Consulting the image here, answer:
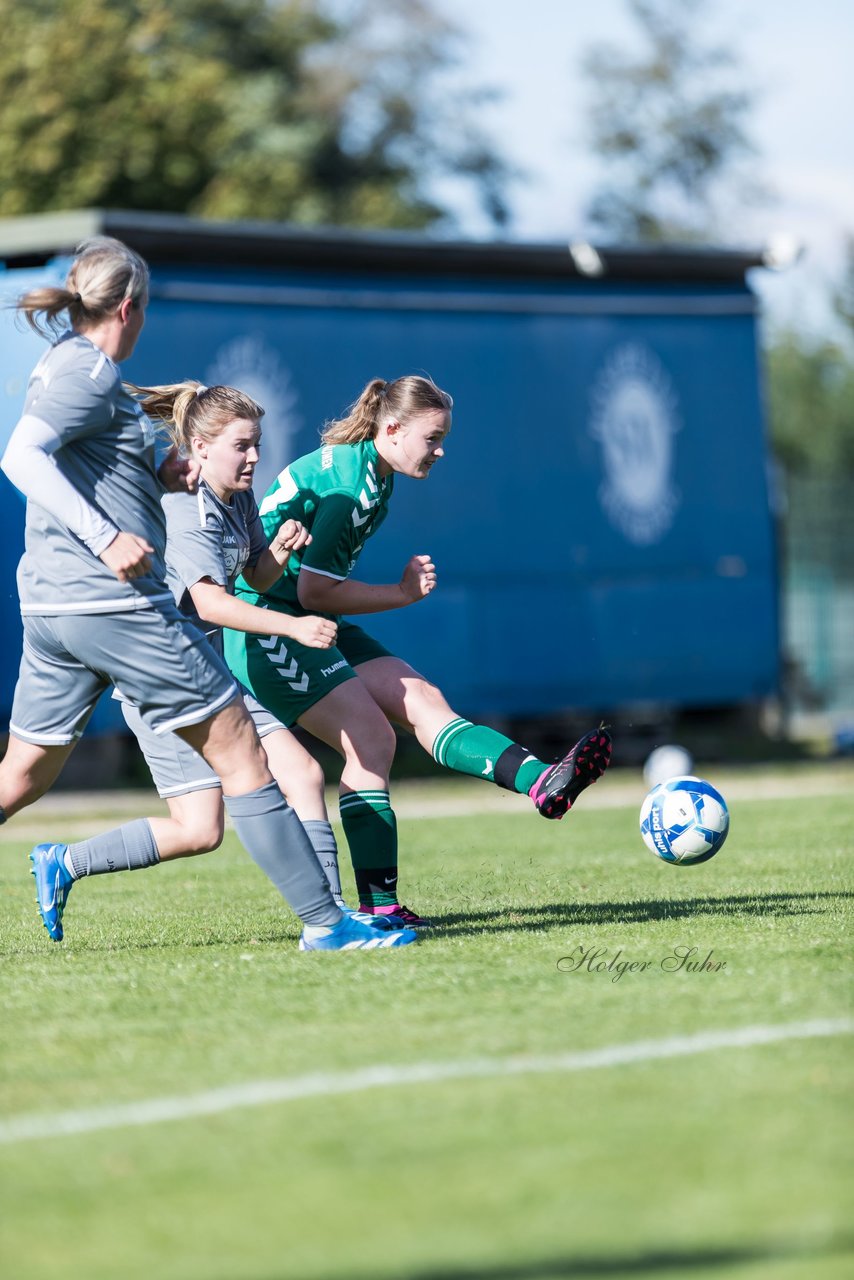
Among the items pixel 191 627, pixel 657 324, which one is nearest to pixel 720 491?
pixel 657 324

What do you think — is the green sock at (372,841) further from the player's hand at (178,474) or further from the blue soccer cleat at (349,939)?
the player's hand at (178,474)

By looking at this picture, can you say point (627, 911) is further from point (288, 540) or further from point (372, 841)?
point (288, 540)

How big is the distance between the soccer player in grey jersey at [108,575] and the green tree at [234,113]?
19.8 m

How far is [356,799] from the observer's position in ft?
21.0

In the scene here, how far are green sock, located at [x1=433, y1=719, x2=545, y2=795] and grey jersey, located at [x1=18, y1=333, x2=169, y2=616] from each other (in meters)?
1.40

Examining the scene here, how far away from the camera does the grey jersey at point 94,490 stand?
5.19 metres

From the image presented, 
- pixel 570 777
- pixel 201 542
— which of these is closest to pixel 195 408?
pixel 201 542

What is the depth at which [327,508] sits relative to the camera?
6340 millimetres

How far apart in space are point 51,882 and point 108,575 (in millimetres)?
1234

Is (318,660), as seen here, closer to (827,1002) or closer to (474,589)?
(827,1002)

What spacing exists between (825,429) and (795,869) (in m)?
42.2

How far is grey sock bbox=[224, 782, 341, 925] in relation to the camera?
5.46 m

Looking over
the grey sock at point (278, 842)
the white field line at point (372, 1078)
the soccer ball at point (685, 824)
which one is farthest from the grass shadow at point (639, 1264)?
the soccer ball at point (685, 824)

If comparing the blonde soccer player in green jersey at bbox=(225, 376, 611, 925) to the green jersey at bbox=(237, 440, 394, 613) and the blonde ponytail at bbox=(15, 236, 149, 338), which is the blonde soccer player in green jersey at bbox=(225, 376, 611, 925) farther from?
the blonde ponytail at bbox=(15, 236, 149, 338)
